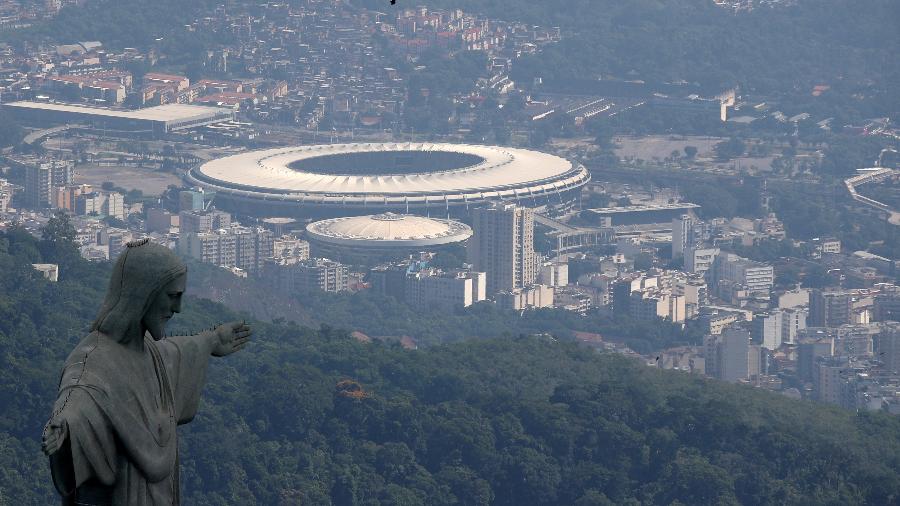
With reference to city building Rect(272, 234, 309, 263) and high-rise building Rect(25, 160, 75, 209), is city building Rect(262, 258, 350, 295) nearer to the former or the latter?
city building Rect(272, 234, 309, 263)

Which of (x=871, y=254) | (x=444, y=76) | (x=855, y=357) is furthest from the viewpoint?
(x=444, y=76)

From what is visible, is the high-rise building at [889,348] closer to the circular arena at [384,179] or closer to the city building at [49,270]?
the city building at [49,270]

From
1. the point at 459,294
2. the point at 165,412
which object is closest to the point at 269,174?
the point at 459,294

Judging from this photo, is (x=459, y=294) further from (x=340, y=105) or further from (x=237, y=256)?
(x=340, y=105)

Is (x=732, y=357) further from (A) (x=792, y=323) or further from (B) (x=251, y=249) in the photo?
(B) (x=251, y=249)

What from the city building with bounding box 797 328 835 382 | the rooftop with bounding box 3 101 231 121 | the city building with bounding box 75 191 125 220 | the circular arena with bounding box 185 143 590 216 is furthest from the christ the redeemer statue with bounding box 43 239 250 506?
the rooftop with bounding box 3 101 231 121
